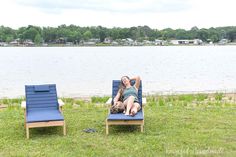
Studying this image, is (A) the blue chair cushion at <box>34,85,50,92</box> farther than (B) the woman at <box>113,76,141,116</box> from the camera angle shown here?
Yes

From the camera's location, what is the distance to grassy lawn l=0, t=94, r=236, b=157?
246 inches

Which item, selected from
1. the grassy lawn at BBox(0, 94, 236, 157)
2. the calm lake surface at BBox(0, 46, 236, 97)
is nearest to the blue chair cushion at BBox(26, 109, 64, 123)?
the grassy lawn at BBox(0, 94, 236, 157)

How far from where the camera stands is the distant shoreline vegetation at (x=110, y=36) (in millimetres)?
104250

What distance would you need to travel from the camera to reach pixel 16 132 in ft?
25.0

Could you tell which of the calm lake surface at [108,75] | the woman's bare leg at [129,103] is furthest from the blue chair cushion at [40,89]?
the calm lake surface at [108,75]

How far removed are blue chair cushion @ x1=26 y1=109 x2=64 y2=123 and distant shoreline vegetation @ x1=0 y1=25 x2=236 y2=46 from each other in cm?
9559

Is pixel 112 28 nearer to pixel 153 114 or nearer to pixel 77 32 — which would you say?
pixel 77 32

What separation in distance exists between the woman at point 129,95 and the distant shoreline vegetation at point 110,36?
95.2m

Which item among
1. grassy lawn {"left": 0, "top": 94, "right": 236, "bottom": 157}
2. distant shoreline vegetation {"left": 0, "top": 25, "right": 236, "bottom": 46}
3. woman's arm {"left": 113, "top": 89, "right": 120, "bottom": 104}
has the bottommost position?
grassy lawn {"left": 0, "top": 94, "right": 236, "bottom": 157}

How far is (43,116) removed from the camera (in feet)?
24.1

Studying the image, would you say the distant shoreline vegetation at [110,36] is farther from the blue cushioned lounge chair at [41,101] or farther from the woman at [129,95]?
the blue cushioned lounge chair at [41,101]

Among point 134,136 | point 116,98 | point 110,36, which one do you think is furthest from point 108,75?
point 110,36

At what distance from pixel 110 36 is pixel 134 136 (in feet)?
339

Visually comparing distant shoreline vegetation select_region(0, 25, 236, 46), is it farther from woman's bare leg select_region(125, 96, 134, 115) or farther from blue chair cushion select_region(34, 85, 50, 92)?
woman's bare leg select_region(125, 96, 134, 115)
